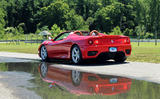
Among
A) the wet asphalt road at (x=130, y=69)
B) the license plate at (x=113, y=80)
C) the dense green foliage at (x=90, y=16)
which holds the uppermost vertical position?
the dense green foliage at (x=90, y=16)

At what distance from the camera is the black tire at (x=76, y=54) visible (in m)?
10.9

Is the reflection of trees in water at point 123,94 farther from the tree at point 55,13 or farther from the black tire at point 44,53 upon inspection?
the tree at point 55,13

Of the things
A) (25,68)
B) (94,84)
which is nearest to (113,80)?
(94,84)

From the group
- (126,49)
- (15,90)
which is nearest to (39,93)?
(15,90)

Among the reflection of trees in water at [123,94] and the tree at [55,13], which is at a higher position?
the tree at [55,13]

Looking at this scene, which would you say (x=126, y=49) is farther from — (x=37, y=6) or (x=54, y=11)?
(x=37, y=6)

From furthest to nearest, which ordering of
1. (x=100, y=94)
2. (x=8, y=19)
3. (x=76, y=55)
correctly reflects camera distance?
1. (x=8, y=19)
2. (x=76, y=55)
3. (x=100, y=94)

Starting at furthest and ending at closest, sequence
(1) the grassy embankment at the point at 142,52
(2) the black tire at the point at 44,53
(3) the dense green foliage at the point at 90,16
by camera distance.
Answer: (3) the dense green foliage at the point at 90,16 < (2) the black tire at the point at 44,53 < (1) the grassy embankment at the point at 142,52

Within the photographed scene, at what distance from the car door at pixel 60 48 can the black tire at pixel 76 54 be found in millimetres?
326

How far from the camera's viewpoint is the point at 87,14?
124875 millimetres

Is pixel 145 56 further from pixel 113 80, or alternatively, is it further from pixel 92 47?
pixel 113 80

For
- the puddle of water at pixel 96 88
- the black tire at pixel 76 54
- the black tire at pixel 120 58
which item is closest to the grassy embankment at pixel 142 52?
the black tire at pixel 120 58

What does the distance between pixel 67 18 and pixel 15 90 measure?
339 ft

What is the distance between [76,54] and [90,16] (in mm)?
112404
